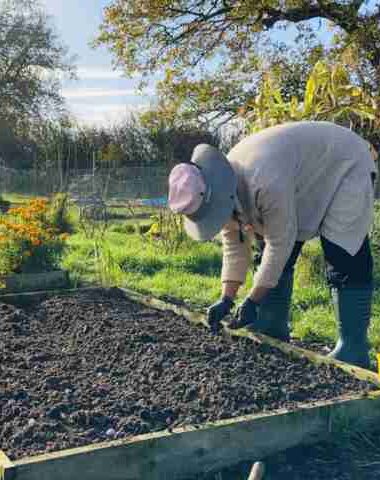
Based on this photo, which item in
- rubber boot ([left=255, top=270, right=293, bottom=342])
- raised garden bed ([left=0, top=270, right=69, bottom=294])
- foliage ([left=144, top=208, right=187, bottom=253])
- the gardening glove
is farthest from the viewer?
foliage ([left=144, top=208, right=187, bottom=253])

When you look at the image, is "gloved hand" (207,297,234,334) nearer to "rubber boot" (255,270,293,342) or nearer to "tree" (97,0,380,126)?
"rubber boot" (255,270,293,342)

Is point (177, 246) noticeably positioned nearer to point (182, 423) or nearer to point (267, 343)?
point (267, 343)

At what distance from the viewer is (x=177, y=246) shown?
915 centimetres

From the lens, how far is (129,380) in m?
3.48

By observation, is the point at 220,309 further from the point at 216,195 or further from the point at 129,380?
the point at 216,195

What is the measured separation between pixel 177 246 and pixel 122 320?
4.36m

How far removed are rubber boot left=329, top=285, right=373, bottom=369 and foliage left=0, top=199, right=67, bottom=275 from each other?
11.5 ft

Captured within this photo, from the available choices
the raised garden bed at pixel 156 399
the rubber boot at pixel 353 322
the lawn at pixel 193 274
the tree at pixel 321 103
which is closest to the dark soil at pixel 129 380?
the raised garden bed at pixel 156 399

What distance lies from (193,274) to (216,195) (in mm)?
4248

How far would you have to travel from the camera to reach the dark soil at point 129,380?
2.89 meters

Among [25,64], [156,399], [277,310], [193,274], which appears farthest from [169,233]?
[25,64]

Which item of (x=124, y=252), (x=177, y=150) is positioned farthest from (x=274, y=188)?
(x=177, y=150)

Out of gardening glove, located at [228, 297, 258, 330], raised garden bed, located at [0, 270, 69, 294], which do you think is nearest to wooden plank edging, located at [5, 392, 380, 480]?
gardening glove, located at [228, 297, 258, 330]

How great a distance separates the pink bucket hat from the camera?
3.33 m
